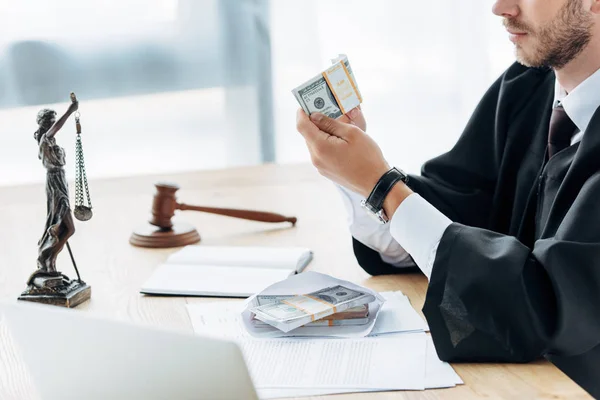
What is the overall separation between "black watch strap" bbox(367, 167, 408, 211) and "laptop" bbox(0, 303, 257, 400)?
640mm

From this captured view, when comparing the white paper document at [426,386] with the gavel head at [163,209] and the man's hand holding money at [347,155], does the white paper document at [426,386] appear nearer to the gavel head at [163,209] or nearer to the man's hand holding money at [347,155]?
the man's hand holding money at [347,155]

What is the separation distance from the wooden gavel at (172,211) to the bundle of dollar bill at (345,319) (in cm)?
63

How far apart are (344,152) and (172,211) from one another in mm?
632

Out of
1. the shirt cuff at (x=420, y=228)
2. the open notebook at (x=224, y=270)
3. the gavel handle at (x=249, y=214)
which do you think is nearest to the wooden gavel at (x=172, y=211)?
the gavel handle at (x=249, y=214)

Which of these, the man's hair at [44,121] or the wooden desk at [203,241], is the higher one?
the man's hair at [44,121]

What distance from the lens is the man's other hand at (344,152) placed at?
145 cm

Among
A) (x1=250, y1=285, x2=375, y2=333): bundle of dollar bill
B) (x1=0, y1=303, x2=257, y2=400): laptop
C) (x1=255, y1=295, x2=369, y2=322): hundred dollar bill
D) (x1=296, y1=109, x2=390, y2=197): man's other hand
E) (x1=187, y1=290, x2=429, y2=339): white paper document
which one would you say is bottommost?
(x1=187, y1=290, x2=429, y2=339): white paper document

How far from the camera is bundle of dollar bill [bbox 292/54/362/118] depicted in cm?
151

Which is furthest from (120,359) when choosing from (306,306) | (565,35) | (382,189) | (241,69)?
(241,69)

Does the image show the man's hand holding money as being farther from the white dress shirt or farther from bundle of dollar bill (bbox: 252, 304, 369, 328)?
bundle of dollar bill (bbox: 252, 304, 369, 328)

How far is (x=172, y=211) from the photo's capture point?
1.98 meters

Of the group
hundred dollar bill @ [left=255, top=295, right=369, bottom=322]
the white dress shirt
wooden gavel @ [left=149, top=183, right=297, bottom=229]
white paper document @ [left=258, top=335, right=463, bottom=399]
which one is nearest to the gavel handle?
wooden gavel @ [left=149, top=183, right=297, bottom=229]

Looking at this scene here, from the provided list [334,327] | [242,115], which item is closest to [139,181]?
[242,115]

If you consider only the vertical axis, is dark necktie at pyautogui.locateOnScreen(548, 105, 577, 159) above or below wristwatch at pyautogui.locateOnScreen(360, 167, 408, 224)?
above
